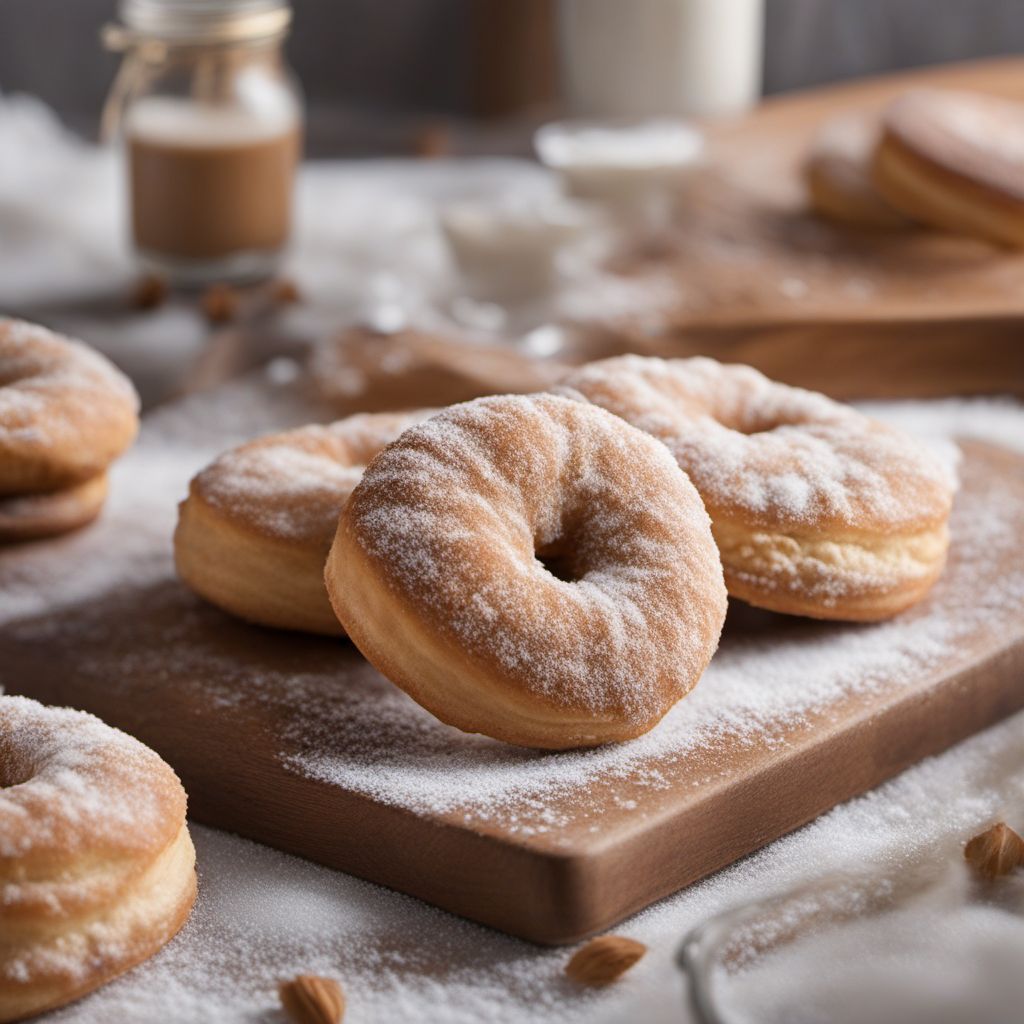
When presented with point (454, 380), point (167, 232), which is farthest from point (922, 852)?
point (167, 232)

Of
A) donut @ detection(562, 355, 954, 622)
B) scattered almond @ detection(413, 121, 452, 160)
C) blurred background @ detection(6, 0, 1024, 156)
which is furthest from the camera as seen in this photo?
blurred background @ detection(6, 0, 1024, 156)

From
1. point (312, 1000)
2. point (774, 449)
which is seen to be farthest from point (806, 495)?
point (312, 1000)

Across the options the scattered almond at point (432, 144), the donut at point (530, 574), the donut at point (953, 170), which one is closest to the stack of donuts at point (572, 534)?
the donut at point (530, 574)

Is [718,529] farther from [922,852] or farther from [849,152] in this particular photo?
[849,152]

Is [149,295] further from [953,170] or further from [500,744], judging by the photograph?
[500,744]

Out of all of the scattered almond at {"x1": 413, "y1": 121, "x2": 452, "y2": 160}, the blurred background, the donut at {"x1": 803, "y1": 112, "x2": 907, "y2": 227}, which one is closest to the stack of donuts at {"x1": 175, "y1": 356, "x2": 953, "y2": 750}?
the donut at {"x1": 803, "y1": 112, "x2": 907, "y2": 227}

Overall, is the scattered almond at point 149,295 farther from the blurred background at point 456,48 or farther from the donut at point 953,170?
the blurred background at point 456,48

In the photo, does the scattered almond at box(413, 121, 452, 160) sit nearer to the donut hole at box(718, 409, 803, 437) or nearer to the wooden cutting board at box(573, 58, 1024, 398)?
the wooden cutting board at box(573, 58, 1024, 398)
